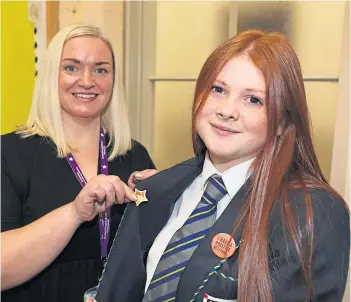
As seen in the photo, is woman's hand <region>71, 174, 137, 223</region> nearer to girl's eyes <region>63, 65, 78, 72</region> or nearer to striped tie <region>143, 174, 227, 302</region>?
striped tie <region>143, 174, 227, 302</region>

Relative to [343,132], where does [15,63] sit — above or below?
above

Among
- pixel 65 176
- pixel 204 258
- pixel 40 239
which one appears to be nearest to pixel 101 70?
pixel 65 176

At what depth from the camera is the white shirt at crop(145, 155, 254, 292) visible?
0.87m

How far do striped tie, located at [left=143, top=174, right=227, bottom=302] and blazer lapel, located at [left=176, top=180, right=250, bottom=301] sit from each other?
33 mm

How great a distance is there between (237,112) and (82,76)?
0.68m

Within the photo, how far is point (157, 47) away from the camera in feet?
6.74

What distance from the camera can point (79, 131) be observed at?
1373 mm

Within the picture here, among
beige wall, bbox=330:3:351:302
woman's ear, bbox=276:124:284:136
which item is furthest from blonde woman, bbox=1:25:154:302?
beige wall, bbox=330:3:351:302

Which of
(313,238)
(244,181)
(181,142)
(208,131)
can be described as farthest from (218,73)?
(181,142)

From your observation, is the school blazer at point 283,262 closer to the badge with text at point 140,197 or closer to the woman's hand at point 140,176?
the badge with text at point 140,197

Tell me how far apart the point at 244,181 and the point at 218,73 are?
0.23 m

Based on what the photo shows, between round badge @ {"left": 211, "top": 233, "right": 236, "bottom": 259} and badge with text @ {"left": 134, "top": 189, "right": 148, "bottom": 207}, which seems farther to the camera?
badge with text @ {"left": 134, "top": 189, "right": 148, "bottom": 207}

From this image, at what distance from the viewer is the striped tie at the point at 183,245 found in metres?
0.83

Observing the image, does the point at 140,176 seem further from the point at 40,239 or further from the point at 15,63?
the point at 15,63
